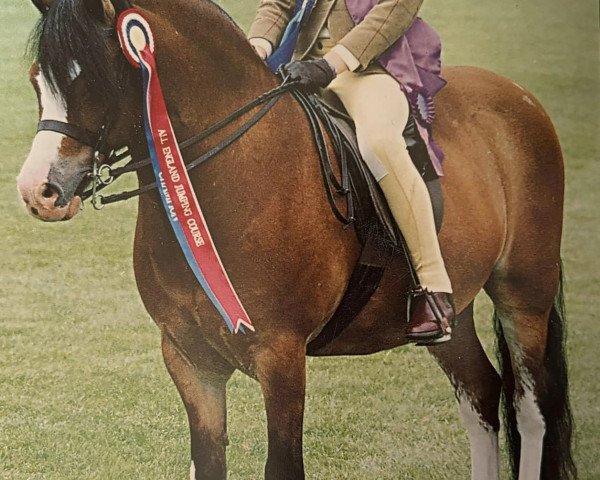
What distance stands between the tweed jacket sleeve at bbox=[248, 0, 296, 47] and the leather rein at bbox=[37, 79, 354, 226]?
191 mm

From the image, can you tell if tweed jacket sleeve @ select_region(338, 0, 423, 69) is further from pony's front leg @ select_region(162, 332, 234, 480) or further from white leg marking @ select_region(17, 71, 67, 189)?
pony's front leg @ select_region(162, 332, 234, 480)

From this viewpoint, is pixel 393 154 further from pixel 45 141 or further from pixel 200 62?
pixel 45 141

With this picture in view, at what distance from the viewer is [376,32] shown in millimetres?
2137

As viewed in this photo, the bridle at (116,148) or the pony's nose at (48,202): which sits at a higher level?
the bridle at (116,148)

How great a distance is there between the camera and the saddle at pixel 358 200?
209 cm

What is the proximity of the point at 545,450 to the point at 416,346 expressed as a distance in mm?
532

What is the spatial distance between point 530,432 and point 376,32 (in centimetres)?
125

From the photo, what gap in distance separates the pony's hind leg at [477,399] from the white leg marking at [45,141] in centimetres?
123

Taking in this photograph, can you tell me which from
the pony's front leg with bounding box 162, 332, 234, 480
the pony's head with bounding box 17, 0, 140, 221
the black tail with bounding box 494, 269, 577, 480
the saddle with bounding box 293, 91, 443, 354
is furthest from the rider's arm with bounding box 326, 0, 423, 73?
the black tail with bounding box 494, 269, 577, 480

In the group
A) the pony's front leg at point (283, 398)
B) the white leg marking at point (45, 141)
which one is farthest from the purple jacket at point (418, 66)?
the white leg marking at point (45, 141)

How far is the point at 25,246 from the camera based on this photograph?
229 centimetres

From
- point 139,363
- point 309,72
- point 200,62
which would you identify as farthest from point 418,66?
point 139,363

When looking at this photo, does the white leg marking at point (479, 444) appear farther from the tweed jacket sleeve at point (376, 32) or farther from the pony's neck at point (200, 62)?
the pony's neck at point (200, 62)

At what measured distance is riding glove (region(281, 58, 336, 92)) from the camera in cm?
205
